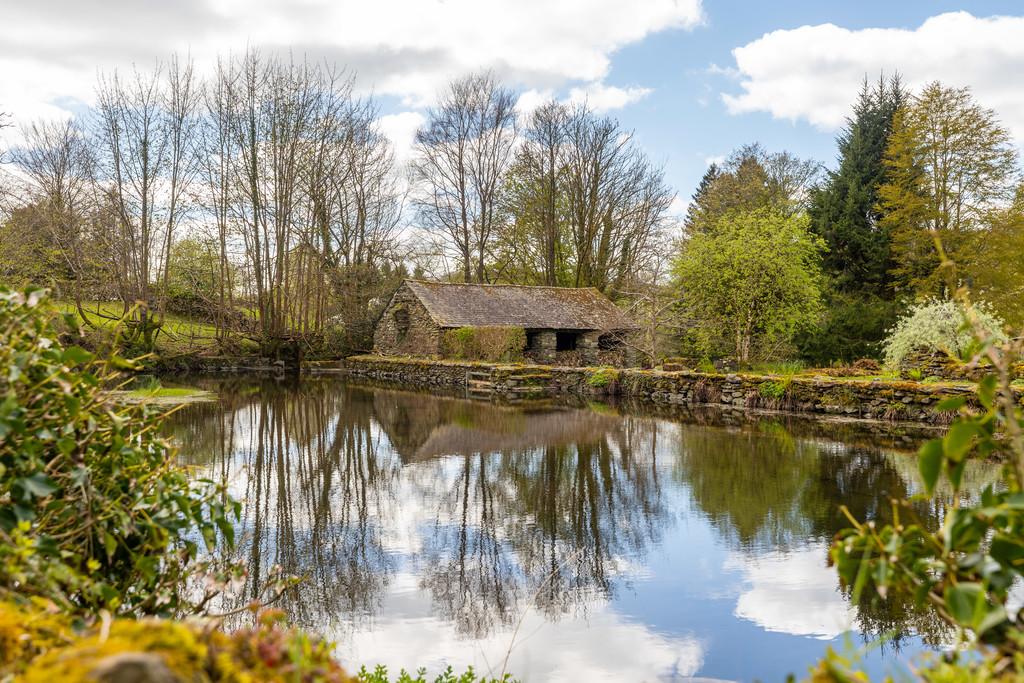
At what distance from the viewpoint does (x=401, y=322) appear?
30.7 metres

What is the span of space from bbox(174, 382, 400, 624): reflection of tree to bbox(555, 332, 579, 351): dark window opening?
15.8m

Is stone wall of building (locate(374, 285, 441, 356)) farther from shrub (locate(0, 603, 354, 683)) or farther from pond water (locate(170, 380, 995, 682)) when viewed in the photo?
shrub (locate(0, 603, 354, 683))

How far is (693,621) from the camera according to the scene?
15.8 feet

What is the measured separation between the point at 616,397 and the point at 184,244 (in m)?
25.2

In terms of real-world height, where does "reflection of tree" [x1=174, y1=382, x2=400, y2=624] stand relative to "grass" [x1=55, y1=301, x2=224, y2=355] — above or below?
below

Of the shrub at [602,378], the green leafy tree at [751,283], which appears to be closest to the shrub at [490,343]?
the shrub at [602,378]

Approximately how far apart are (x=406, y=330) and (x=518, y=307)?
15.8 ft

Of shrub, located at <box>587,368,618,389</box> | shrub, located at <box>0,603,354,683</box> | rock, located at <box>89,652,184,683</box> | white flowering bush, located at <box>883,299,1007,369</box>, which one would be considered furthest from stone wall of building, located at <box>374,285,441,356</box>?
rock, located at <box>89,652,184,683</box>

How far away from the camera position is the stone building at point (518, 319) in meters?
28.7

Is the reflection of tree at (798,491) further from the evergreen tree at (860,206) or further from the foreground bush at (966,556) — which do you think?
the evergreen tree at (860,206)

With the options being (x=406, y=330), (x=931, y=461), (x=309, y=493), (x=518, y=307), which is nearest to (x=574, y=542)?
(x=309, y=493)

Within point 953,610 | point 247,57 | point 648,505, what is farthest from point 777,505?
point 247,57

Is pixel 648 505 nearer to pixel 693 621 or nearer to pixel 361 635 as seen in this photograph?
pixel 693 621

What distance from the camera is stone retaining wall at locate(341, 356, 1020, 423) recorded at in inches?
547
